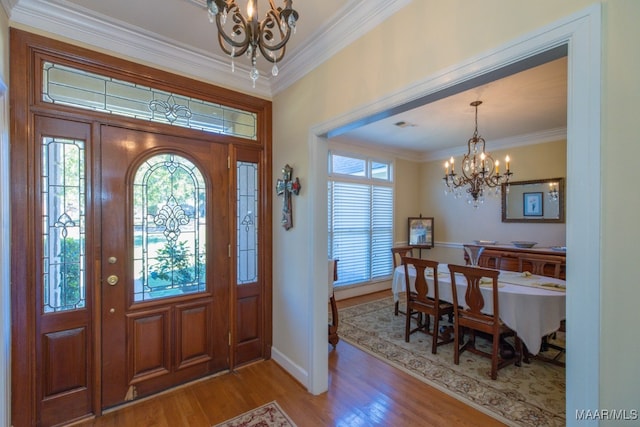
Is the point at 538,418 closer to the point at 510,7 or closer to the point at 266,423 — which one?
the point at 266,423

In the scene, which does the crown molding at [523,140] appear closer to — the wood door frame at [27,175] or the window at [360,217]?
the window at [360,217]

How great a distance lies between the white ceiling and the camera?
1912mm

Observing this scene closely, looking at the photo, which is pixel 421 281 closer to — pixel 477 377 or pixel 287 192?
pixel 477 377

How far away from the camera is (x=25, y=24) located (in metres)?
1.88

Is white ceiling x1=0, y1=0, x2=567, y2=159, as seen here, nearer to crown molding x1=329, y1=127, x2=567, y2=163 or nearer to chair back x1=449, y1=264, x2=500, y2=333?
crown molding x1=329, y1=127, x2=567, y2=163

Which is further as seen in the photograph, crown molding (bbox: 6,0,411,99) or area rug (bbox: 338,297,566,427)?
area rug (bbox: 338,297,566,427)

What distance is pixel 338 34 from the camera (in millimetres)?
2127

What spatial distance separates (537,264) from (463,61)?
3699 mm


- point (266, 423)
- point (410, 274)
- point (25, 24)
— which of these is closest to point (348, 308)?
point (410, 274)

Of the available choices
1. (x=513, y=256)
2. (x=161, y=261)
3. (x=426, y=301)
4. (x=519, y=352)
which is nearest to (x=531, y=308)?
(x=519, y=352)

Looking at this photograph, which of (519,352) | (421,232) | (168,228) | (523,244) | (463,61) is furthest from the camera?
(421,232)

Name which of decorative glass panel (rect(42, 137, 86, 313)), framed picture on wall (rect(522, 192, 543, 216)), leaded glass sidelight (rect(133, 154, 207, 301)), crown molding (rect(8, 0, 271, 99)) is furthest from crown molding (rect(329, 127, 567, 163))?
decorative glass panel (rect(42, 137, 86, 313))

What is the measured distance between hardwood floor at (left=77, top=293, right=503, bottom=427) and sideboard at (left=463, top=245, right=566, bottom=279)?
2.20 meters

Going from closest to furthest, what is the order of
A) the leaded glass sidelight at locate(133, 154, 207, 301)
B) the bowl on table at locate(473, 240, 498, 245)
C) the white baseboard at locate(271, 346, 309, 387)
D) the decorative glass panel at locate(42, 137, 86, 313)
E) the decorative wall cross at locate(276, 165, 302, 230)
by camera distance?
the decorative glass panel at locate(42, 137, 86, 313), the leaded glass sidelight at locate(133, 154, 207, 301), the white baseboard at locate(271, 346, 309, 387), the decorative wall cross at locate(276, 165, 302, 230), the bowl on table at locate(473, 240, 498, 245)
